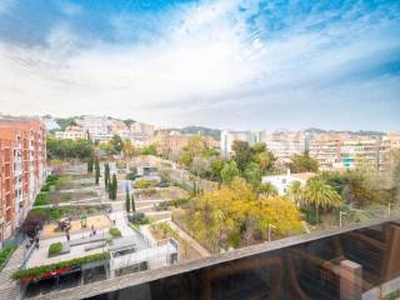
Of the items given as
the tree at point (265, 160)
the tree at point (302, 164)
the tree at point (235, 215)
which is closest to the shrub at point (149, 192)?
the tree at point (235, 215)

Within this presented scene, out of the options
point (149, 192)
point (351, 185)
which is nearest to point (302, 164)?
point (351, 185)

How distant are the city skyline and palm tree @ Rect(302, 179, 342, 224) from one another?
164 centimetres

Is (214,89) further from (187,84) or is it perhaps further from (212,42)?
(212,42)

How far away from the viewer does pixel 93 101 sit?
74.7 inches

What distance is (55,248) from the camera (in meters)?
1.92

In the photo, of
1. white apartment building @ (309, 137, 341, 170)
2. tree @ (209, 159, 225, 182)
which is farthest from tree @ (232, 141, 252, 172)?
white apartment building @ (309, 137, 341, 170)

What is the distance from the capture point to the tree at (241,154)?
3330mm

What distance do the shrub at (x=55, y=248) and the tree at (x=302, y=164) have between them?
11.0 feet

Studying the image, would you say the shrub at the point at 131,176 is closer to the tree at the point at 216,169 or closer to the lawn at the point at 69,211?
the lawn at the point at 69,211

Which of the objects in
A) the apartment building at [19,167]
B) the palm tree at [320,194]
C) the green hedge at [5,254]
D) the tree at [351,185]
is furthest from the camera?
the palm tree at [320,194]

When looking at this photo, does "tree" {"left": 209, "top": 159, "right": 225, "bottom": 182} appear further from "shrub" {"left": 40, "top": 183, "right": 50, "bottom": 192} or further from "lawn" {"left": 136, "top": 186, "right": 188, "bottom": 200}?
"shrub" {"left": 40, "top": 183, "right": 50, "bottom": 192}

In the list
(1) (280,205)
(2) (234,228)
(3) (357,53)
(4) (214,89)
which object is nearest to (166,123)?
(4) (214,89)

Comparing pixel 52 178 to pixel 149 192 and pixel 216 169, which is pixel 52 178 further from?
pixel 216 169

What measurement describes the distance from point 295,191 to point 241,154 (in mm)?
1447
